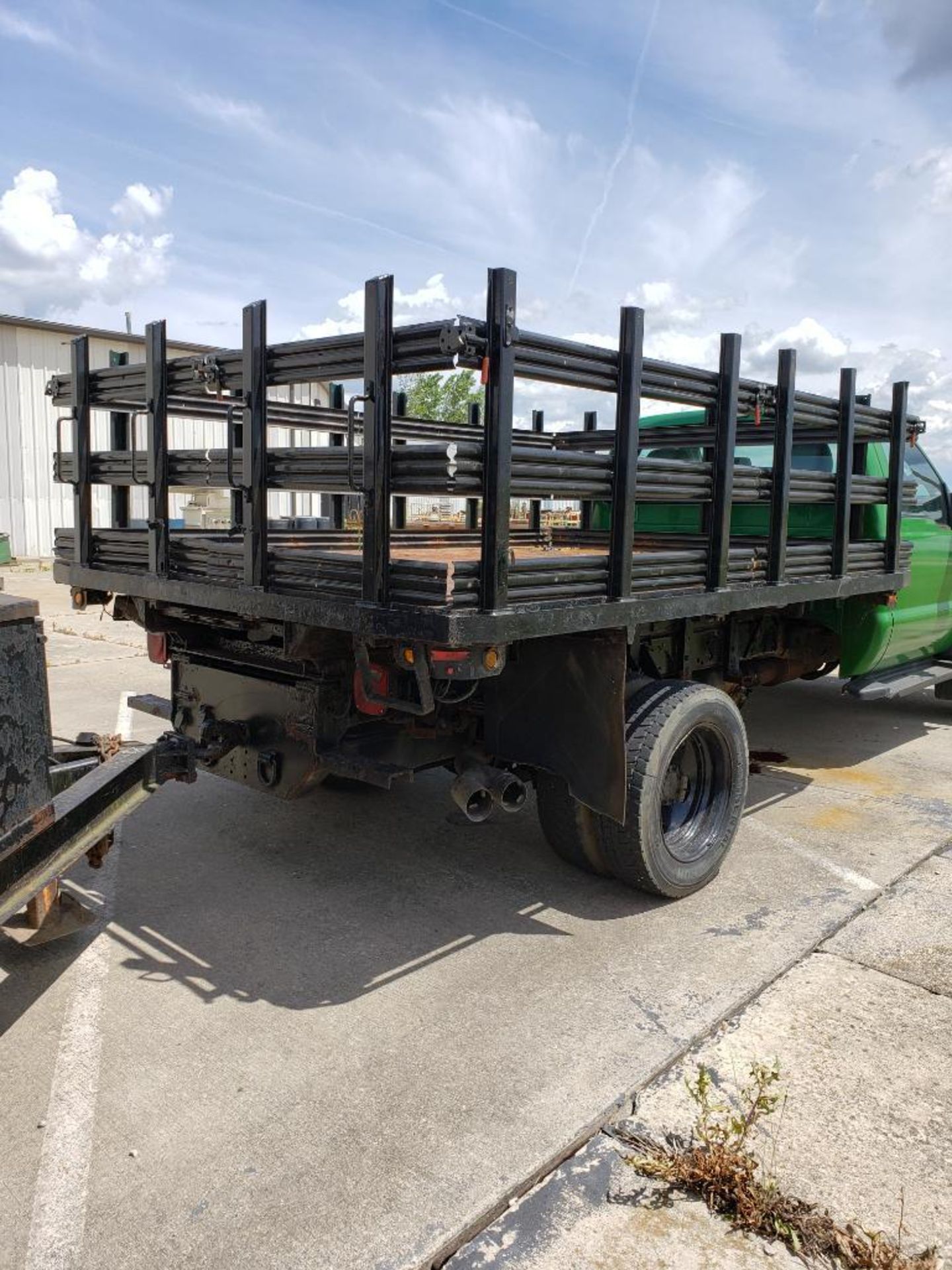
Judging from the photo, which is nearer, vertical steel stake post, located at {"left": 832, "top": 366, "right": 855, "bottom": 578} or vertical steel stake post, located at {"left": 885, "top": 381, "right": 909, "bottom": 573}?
vertical steel stake post, located at {"left": 832, "top": 366, "right": 855, "bottom": 578}

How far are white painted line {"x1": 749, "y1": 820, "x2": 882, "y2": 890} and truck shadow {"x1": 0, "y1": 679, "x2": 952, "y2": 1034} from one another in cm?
32

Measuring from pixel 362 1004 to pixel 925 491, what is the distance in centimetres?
564

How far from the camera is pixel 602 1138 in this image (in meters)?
2.77

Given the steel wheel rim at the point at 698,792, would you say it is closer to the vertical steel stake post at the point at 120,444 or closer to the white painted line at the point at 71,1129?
the white painted line at the point at 71,1129

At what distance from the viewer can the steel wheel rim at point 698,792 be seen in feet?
15.0

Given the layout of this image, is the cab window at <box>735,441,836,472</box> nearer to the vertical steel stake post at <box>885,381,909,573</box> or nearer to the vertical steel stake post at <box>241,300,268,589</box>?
the vertical steel stake post at <box>885,381,909,573</box>

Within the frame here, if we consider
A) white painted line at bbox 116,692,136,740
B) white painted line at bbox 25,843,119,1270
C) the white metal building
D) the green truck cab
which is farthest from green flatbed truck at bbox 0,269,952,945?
the white metal building

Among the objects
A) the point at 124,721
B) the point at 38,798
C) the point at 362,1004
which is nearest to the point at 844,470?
the point at 362,1004

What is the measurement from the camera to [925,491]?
23.4ft

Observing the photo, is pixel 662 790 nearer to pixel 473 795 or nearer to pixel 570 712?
pixel 570 712

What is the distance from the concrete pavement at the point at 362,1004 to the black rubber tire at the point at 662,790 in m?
0.18

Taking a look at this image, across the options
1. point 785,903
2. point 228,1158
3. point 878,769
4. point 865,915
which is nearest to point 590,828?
point 785,903

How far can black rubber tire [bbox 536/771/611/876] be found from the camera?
4.35m

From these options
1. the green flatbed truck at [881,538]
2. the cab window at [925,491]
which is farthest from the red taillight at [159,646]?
the cab window at [925,491]
